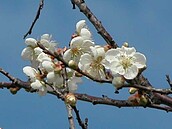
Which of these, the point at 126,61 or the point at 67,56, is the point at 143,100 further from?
the point at 67,56

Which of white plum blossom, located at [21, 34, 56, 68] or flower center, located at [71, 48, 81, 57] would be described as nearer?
flower center, located at [71, 48, 81, 57]

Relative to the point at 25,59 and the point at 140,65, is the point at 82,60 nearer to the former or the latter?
the point at 140,65

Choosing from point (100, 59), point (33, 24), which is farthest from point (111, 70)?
point (33, 24)

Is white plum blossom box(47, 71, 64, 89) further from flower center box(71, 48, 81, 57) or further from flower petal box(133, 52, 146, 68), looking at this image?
flower petal box(133, 52, 146, 68)

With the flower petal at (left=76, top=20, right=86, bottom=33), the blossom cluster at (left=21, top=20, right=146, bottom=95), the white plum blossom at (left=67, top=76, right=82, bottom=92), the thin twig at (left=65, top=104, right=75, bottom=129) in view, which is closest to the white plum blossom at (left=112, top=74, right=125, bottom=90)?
the blossom cluster at (left=21, top=20, right=146, bottom=95)

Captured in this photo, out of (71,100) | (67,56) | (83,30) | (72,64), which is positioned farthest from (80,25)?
(71,100)

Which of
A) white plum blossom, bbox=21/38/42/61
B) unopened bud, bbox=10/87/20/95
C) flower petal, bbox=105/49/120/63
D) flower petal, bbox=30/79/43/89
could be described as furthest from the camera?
unopened bud, bbox=10/87/20/95

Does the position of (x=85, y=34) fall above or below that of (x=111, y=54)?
above
